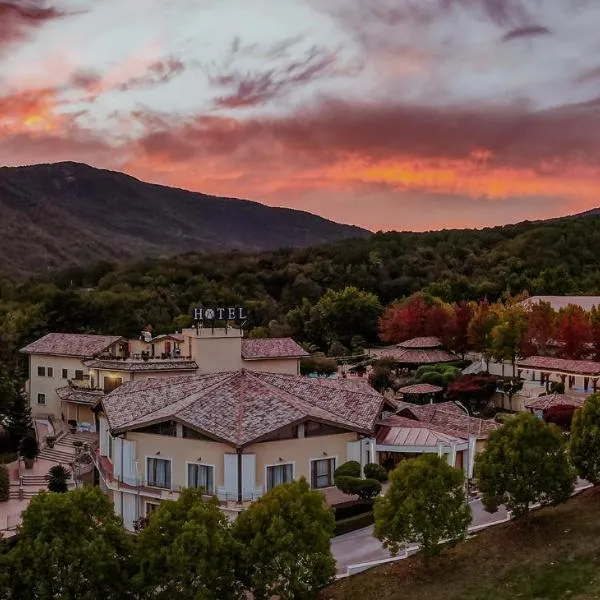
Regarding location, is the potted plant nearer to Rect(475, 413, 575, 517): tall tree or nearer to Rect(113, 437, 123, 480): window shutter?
Rect(113, 437, 123, 480): window shutter

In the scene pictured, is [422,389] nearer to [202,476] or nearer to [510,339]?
[510,339]

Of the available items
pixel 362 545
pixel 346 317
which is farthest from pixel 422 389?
pixel 346 317

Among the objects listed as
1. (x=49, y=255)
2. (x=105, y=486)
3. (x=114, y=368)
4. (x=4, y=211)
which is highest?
(x=4, y=211)

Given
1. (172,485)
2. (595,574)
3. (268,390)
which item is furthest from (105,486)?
(595,574)

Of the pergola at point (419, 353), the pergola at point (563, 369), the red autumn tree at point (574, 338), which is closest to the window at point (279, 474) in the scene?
the pergola at point (563, 369)

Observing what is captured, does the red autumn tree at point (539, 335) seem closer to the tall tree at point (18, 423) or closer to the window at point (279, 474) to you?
the window at point (279, 474)

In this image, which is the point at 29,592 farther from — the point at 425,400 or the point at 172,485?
the point at 425,400

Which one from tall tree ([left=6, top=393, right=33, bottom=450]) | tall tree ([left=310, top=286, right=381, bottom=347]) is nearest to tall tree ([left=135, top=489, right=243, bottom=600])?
tall tree ([left=6, top=393, right=33, bottom=450])
